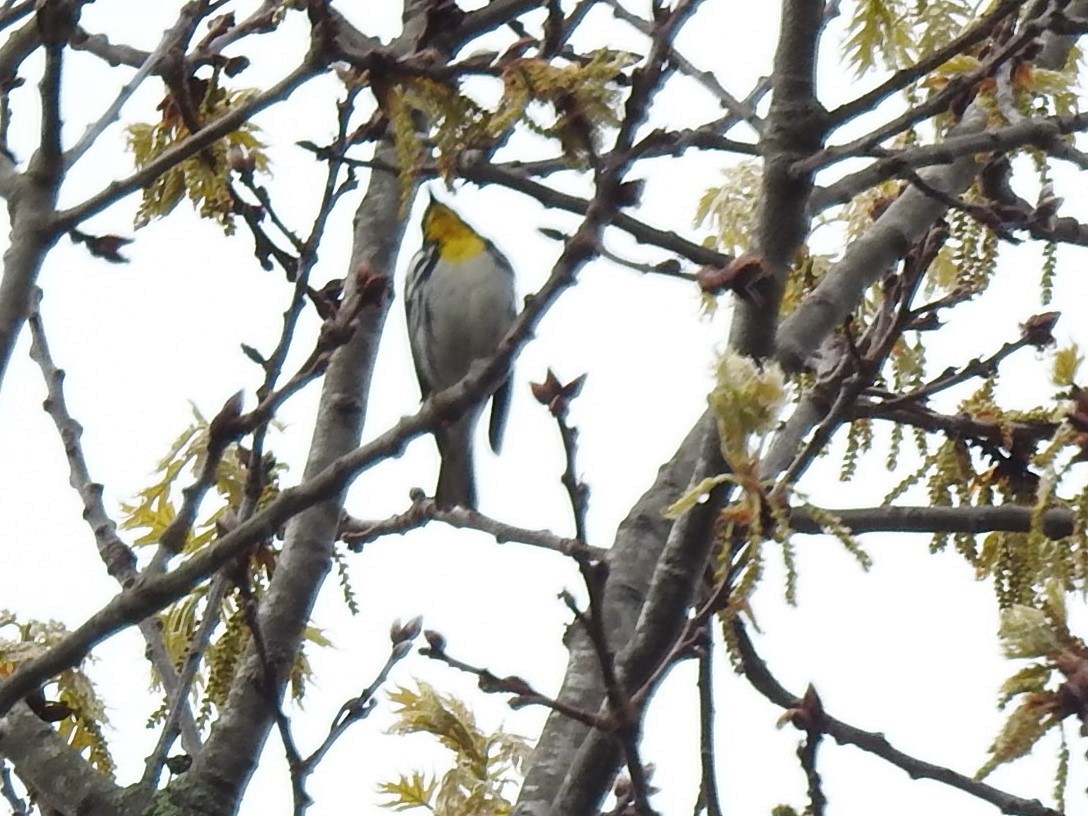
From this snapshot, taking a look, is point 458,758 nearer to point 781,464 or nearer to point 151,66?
point 781,464

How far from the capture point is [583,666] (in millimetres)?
2094

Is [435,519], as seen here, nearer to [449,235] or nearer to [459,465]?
[459,465]

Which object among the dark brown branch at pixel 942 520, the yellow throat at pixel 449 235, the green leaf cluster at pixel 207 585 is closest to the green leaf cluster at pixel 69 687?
the green leaf cluster at pixel 207 585

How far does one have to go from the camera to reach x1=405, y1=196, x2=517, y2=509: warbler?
167 inches

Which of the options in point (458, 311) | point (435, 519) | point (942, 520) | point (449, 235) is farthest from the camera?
point (449, 235)

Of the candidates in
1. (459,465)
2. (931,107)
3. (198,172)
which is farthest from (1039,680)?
(459,465)

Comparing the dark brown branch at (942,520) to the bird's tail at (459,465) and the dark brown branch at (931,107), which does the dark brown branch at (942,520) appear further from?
the bird's tail at (459,465)

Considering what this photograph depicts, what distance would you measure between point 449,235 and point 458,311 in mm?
306

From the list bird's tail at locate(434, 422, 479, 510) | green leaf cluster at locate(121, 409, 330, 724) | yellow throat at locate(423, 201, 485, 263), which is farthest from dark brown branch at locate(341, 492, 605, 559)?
yellow throat at locate(423, 201, 485, 263)

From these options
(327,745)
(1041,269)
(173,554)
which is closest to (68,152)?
(173,554)

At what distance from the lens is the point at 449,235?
15.0 ft

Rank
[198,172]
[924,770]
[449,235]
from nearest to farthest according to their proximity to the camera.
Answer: [924,770] → [198,172] → [449,235]

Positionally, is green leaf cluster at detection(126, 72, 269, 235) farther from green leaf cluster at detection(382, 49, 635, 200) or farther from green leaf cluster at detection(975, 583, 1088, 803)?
green leaf cluster at detection(975, 583, 1088, 803)

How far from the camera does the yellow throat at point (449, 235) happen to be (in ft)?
14.7
